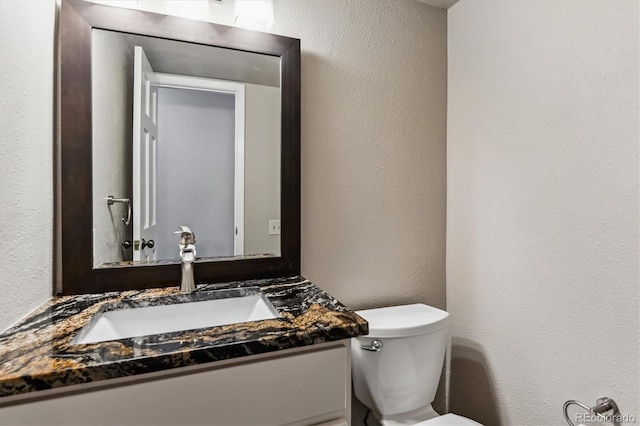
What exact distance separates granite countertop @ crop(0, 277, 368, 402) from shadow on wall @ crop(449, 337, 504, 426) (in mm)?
901

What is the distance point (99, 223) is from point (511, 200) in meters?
1.48

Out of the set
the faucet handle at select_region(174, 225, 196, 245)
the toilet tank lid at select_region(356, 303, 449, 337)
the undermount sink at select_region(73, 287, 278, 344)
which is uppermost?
the faucet handle at select_region(174, 225, 196, 245)

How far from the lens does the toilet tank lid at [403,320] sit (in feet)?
4.01

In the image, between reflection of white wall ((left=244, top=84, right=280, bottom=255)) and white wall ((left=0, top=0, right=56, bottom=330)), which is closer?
white wall ((left=0, top=0, right=56, bottom=330))

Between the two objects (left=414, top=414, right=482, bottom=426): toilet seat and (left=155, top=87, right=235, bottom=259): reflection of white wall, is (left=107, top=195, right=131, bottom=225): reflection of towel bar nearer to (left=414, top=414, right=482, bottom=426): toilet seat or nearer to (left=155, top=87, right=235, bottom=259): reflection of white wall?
(left=155, top=87, right=235, bottom=259): reflection of white wall

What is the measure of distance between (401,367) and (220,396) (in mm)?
733

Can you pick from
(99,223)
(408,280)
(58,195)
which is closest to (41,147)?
(58,195)

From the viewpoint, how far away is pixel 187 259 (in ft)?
3.71

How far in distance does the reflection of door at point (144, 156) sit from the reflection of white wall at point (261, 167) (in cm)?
32

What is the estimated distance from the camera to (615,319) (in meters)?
1.00

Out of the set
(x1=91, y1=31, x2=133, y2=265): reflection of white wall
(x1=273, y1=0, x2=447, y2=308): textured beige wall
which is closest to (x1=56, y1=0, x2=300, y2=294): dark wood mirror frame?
(x1=91, y1=31, x2=133, y2=265): reflection of white wall

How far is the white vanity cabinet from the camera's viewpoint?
641mm

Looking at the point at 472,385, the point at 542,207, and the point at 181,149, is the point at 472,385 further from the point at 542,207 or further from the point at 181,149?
the point at 181,149

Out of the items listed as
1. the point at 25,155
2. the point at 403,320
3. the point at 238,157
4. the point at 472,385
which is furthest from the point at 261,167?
the point at 472,385
